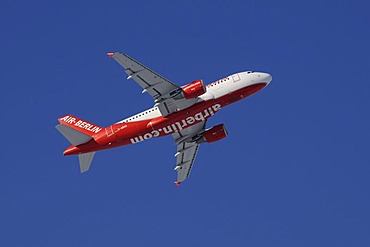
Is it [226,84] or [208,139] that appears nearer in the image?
[226,84]

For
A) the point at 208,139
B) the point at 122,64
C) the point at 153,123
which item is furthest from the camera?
the point at 208,139

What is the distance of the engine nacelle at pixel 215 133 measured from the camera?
11794 cm

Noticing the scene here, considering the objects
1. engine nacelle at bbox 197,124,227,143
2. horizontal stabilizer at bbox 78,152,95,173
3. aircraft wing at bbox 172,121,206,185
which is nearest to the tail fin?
horizontal stabilizer at bbox 78,152,95,173

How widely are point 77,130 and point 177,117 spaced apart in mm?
13645

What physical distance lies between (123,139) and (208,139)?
44.4 feet

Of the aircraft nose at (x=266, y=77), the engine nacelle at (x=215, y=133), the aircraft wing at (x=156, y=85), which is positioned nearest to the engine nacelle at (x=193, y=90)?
the aircraft wing at (x=156, y=85)

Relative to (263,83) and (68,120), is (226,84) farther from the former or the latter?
(68,120)

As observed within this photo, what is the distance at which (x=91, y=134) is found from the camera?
4417 inches

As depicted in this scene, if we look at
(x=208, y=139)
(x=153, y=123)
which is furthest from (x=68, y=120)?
(x=208, y=139)

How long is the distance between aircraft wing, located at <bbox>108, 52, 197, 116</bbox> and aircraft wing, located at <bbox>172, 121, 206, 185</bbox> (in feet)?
35.1

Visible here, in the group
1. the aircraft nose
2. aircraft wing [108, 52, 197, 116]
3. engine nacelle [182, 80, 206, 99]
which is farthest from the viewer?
the aircraft nose

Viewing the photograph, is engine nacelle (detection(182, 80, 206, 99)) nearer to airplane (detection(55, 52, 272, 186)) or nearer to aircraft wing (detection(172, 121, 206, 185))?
airplane (detection(55, 52, 272, 186))

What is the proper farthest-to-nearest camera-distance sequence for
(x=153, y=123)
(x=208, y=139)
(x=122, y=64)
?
1. (x=208, y=139)
2. (x=153, y=123)
3. (x=122, y=64)

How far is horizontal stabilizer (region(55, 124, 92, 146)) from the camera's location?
11109 centimetres
